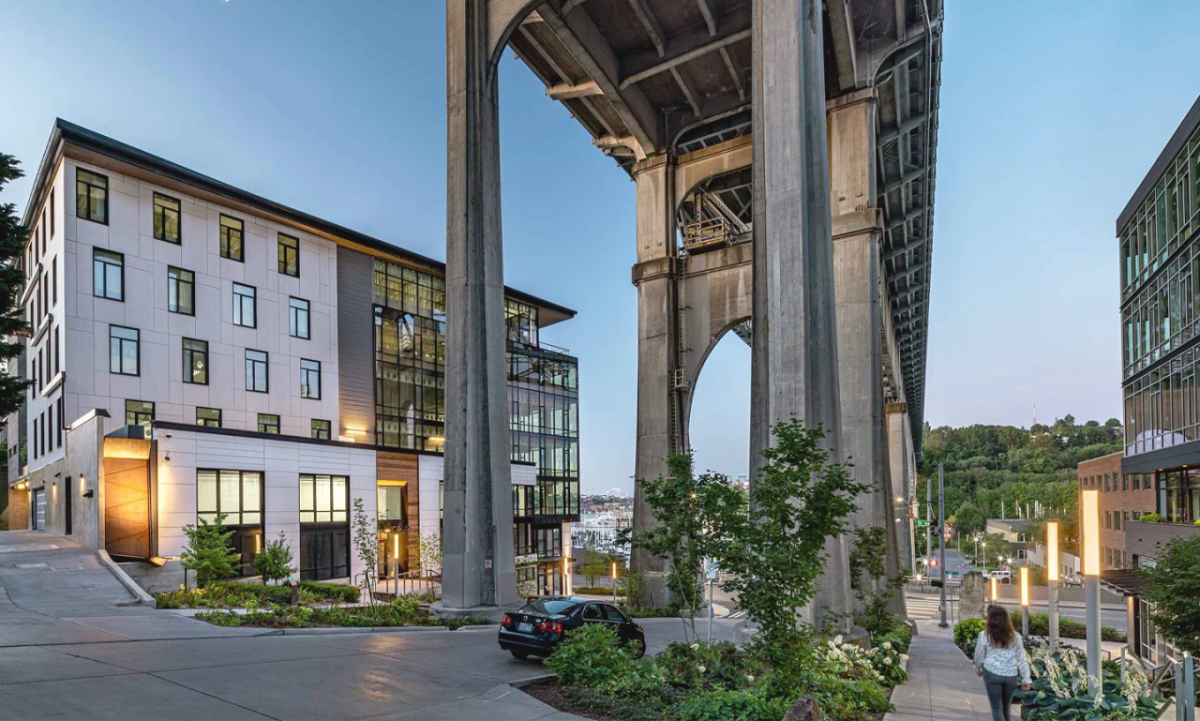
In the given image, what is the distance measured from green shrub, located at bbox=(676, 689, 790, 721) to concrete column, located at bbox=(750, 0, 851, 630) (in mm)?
7652

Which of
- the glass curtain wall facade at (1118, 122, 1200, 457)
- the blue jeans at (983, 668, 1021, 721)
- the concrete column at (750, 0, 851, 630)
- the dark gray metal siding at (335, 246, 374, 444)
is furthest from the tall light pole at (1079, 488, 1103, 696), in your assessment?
the dark gray metal siding at (335, 246, 374, 444)

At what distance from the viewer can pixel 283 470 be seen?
35.7 metres

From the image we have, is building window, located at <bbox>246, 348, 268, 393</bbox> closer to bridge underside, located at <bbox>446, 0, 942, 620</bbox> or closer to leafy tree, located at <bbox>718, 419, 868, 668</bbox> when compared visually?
bridge underside, located at <bbox>446, 0, 942, 620</bbox>

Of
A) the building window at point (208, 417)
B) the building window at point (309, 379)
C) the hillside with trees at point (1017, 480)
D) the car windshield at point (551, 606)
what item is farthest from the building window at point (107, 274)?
the hillside with trees at point (1017, 480)

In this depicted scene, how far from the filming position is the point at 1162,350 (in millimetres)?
33594

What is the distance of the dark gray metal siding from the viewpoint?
44.3 meters

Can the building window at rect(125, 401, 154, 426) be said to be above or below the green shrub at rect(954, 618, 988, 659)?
above

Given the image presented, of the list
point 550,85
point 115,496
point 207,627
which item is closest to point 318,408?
point 115,496

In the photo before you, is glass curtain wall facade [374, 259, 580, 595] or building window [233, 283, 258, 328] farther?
glass curtain wall facade [374, 259, 580, 595]

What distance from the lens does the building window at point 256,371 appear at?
130 ft

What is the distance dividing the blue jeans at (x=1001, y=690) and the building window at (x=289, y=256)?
132 feet

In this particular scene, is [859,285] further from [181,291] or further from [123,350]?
[123,350]

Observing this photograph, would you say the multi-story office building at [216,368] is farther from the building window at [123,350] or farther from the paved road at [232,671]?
the paved road at [232,671]

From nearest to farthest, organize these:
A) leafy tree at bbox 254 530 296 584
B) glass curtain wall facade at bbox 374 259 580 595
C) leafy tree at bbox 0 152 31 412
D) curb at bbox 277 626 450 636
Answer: leafy tree at bbox 0 152 31 412 < curb at bbox 277 626 450 636 < leafy tree at bbox 254 530 296 584 < glass curtain wall facade at bbox 374 259 580 595
